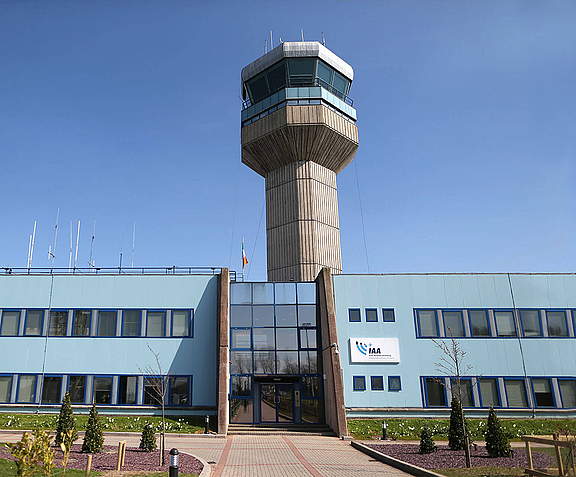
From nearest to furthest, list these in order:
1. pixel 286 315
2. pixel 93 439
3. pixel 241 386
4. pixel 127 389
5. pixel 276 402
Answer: pixel 93 439, pixel 127 389, pixel 276 402, pixel 241 386, pixel 286 315

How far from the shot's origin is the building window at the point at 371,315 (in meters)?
28.6

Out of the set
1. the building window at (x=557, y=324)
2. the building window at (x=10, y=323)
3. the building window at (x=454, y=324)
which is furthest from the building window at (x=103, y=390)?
the building window at (x=557, y=324)

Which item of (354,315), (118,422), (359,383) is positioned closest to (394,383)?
(359,383)

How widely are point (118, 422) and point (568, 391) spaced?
83.9 feet

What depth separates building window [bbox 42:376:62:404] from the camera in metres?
27.6

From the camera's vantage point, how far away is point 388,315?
28688 millimetres

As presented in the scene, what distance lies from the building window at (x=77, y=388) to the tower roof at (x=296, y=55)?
26.9 metres

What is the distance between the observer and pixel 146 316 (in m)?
28.8

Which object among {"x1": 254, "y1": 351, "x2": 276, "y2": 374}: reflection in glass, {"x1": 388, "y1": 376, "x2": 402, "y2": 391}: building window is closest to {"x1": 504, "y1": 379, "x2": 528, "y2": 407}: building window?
{"x1": 388, "y1": 376, "x2": 402, "y2": 391}: building window

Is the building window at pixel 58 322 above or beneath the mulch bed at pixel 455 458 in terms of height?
above

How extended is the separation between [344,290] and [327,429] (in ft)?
26.7

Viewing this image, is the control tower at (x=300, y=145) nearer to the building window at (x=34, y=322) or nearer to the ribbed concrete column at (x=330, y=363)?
the ribbed concrete column at (x=330, y=363)

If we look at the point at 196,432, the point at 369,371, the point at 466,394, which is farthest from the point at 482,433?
the point at 196,432

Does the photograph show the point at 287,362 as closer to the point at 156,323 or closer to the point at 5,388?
the point at 156,323
